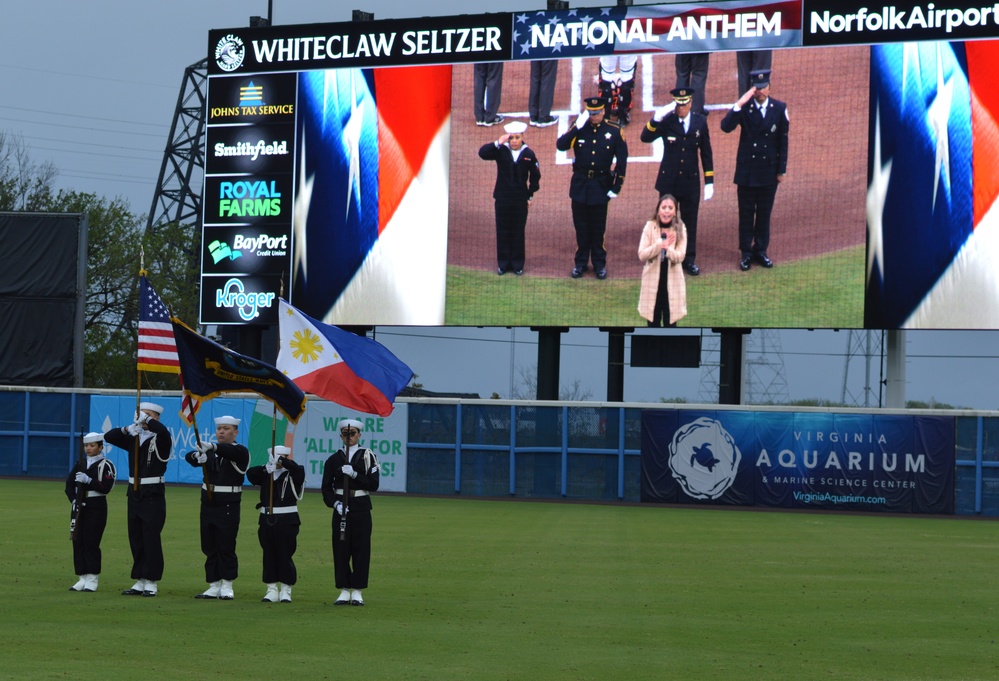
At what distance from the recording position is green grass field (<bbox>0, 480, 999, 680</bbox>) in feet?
38.5

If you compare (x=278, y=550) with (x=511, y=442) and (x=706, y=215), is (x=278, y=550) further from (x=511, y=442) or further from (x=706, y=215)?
(x=511, y=442)

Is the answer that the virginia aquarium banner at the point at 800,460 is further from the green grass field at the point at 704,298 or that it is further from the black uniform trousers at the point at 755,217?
the black uniform trousers at the point at 755,217

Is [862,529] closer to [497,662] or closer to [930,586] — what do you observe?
[930,586]

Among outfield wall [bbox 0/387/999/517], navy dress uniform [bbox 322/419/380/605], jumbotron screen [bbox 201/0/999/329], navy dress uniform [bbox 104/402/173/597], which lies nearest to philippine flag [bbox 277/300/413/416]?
navy dress uniform [bbox 322/419/380/605]

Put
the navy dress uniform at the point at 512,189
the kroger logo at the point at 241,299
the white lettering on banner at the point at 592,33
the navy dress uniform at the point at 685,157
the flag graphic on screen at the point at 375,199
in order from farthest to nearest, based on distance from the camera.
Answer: the kroger logo at the point at 241,299 < the flag graphic on screen at the point at 375,199 < the navy dress uniform at the point at 512,189 < the white lettering on banner at the point at 592,33 < the navy dress uniform at the point at 685,157

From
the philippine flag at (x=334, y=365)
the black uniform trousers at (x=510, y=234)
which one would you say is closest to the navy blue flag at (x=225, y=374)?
the philippine flag at (x=334, y=365)

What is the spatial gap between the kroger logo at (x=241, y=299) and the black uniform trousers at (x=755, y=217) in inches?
455

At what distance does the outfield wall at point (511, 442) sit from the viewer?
1369 inches

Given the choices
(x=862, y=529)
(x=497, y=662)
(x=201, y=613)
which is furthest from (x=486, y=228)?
(x=497, y=662)

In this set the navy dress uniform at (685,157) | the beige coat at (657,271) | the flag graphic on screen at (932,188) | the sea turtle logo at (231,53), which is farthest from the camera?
the sea turtle logo at (231,53)

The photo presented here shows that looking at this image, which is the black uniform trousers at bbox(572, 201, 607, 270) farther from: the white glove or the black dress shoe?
the black dress shoe

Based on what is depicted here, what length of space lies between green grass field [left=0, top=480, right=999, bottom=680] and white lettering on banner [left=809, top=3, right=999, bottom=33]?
41.4 feet

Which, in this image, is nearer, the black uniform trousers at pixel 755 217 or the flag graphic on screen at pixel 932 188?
the flag graphic on screen at pixel 932 188

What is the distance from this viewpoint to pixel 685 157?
114 feet
